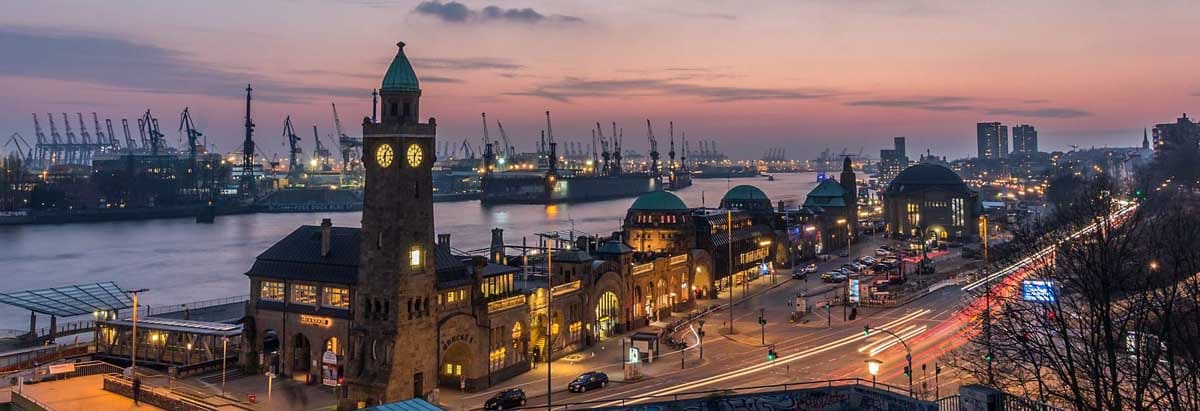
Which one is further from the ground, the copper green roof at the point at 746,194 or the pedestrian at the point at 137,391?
the copper green roof at the point at 746,194

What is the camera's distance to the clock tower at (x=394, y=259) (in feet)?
161

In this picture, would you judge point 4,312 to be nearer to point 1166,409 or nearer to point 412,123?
point 412,123

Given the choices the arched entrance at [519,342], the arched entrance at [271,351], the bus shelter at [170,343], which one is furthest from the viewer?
the arched entrance at [519,342]

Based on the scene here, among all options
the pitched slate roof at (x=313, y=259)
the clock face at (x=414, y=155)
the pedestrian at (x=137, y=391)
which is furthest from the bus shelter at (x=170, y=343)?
the clock face at (x=414, y=155)

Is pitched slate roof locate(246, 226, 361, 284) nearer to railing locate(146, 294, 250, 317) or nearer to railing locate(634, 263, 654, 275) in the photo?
railing locate(634, 263, 654, 275)

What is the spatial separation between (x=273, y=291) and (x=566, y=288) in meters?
20.3

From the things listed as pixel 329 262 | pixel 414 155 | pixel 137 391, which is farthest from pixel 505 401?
pixel 137 391

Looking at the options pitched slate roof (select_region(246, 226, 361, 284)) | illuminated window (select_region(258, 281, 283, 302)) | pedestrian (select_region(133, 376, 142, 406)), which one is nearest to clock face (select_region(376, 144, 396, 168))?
pitched slate roof (select_region(246, 226, 361, 284))

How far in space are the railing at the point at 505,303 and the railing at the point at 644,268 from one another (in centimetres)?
1883

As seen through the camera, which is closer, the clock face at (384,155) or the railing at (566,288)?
the clock face at (384,155)

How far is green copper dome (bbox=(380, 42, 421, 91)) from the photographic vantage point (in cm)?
5038

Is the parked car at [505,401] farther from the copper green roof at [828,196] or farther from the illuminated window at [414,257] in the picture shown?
the copper green roof at [828,196]

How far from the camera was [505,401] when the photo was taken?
47188 mm

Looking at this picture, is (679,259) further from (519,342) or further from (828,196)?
(828,196)
